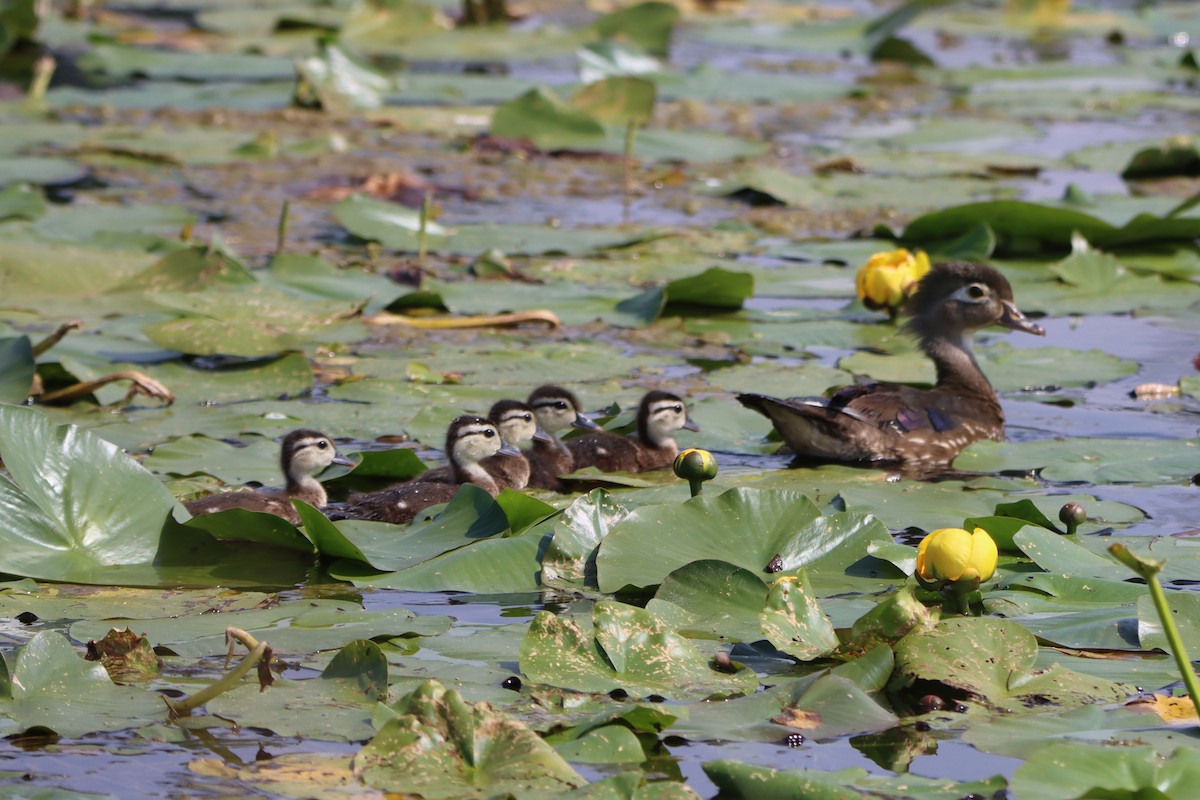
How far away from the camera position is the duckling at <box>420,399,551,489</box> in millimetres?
6770

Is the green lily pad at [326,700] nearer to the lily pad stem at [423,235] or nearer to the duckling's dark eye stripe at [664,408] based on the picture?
the duckling's dark eye stripe at [664,408]

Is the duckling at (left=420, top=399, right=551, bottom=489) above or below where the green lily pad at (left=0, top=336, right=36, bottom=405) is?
below

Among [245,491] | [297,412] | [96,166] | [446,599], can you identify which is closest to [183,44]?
[96,166]

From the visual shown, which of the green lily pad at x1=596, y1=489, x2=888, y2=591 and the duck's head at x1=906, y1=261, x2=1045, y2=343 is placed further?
the duck's head at x1=906, y1=261, x2=1045, y2=343

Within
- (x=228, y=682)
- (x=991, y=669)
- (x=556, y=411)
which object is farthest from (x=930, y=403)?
(x=228, y=682)

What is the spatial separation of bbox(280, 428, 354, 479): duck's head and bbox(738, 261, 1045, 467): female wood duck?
1747 millimetres

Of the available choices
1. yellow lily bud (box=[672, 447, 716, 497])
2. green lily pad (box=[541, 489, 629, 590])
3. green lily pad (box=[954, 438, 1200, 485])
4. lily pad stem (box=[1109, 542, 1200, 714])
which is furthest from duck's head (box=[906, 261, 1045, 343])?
lily pad stem (box=[1109, 542, 1200, 714])

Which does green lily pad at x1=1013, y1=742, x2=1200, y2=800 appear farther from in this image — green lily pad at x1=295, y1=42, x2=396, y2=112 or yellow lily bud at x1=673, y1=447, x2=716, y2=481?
green lily pad at x1=295, y1=42, x2=396, y2=112

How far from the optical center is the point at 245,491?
6141 mm

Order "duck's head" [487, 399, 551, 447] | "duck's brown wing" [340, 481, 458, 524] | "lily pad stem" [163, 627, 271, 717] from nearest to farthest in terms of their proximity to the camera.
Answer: "lily pad stem" [163, 627, 271, 717], "duck's brown wing" [340, 481, 458, 524], "duck's head" [487, 399, 551, 447]

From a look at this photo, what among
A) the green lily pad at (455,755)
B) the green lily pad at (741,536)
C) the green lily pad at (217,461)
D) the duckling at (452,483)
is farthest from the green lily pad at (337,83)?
the green lily pad at (455,755)

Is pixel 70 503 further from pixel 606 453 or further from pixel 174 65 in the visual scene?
pixel 174 65

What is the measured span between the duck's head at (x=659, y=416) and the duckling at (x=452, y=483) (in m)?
0.57

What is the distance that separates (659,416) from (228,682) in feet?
10.8
